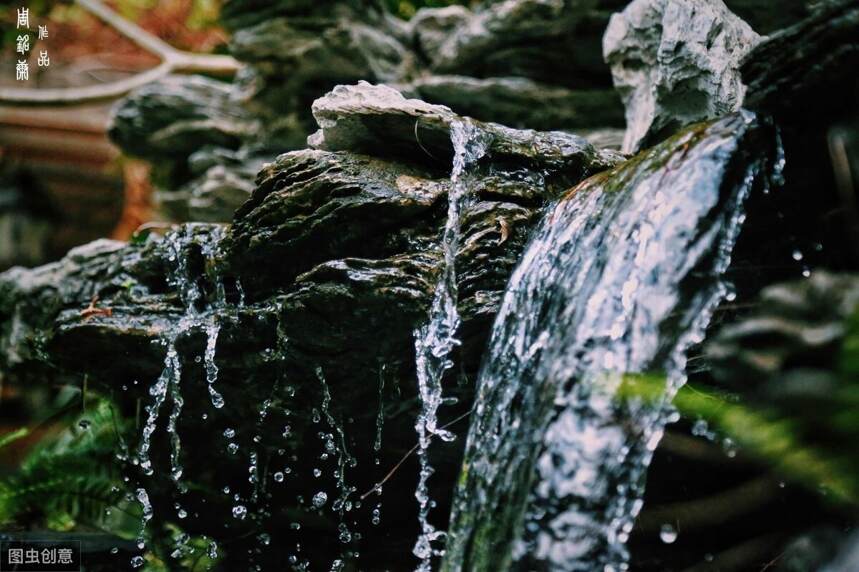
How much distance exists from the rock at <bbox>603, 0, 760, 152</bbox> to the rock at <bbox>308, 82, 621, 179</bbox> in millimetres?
492

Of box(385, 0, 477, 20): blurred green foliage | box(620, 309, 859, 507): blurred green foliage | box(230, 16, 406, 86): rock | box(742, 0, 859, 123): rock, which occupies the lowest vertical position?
box(620, 309, 859, 507): blurred green foliage

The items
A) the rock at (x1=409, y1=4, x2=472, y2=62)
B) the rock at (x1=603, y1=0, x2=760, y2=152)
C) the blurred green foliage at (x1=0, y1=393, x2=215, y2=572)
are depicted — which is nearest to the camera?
the rock at (x1=603, y1=0, x2=760, y2=152)

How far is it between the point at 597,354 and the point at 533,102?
9.38 feet

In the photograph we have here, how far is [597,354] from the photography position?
202 cm

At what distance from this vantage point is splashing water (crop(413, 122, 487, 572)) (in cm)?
246

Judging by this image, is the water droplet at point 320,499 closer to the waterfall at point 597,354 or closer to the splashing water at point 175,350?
the splashing water at point 175,350

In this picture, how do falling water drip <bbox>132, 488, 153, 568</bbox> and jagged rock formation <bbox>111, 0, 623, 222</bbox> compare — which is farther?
jagged rock formation <bbox>111, 0, 623, 222</bbox>

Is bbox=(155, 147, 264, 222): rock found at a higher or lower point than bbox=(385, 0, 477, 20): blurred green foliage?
lower

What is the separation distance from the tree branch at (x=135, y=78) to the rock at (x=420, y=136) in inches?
183

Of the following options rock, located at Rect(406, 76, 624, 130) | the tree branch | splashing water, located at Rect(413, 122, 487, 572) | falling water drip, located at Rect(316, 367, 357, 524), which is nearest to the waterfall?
splashing water, located at Rect(413, 122, 487, 572)

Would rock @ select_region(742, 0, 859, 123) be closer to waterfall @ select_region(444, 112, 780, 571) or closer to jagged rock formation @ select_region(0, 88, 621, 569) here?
waterfall @ select_region(444, 112, 780, 571)

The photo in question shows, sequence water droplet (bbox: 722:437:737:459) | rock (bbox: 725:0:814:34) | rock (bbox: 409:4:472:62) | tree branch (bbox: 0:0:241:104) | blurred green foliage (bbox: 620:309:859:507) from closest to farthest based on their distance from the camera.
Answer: blurred green foliage (bbox: 620:309:859:507)
water droplet (bbox: 722:437:737:459)
rock (bbox: 725:0:814:34)
rock (bbox: 409:4:472:62)
tree branch (bbox: 0:0:241:104)

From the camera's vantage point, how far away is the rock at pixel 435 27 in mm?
5180

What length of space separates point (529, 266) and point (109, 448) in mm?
2337
